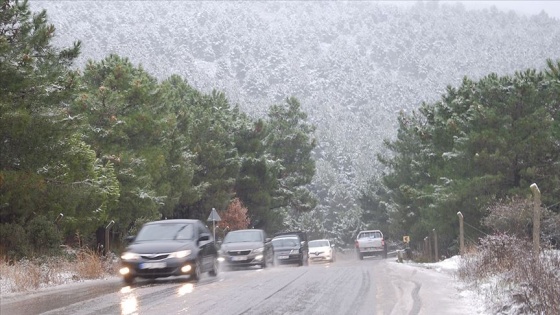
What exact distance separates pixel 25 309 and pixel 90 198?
14.2 metres

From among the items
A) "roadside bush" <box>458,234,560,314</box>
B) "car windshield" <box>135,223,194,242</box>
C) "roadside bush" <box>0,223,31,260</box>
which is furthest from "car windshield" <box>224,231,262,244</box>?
"roadside bush" <box>458,234,560,314</box>

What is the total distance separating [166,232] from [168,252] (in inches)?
61.3

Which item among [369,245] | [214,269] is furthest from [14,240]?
[369,245]

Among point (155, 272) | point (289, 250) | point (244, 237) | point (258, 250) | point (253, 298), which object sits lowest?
point (253, 298)

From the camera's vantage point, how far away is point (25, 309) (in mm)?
12148

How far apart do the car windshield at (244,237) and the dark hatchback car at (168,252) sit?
930 cm

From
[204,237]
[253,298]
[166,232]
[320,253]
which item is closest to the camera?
[253,298]

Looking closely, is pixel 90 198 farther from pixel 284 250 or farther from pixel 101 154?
pixel 284 250

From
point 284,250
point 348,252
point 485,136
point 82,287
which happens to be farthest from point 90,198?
point 348,252

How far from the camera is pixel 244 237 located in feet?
98.6

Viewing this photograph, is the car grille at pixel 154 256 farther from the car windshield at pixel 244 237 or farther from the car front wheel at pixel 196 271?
the car windshield at pixel 244 237

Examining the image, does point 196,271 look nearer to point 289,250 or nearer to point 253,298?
point 253,298

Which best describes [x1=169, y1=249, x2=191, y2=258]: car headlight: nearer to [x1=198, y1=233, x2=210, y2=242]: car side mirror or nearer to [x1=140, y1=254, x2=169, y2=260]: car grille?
[x1=140, y1=254, x2=169, y2=260]: car grille

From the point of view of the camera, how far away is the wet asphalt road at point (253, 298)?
39.1 ft
